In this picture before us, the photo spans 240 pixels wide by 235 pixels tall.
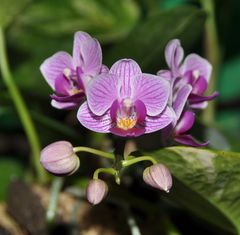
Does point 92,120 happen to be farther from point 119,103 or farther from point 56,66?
point 56,66

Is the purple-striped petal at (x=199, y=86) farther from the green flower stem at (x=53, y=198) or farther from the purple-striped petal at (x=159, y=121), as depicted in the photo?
the green flower stem at (x=53, y=198)

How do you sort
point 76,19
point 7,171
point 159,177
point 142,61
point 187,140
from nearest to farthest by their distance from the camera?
1. point 159,177
2. point 187,140
3. point 142,61
4. point 7,171
5. point 76,19

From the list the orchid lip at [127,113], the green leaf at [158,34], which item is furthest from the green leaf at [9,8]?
the orchid lip at [127,113]

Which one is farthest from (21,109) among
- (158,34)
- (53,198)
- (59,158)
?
(59,158)

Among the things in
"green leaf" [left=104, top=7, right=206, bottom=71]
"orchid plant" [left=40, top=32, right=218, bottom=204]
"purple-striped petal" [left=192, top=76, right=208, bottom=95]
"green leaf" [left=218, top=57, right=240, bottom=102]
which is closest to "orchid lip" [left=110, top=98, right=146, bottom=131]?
"orchid plant" [left=40, top=32, right=218, bottom=204]

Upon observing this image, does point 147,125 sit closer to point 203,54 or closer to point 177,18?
point 177,18

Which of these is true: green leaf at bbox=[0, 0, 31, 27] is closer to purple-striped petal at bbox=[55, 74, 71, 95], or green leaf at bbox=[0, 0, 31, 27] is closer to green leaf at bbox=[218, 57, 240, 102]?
purple-striped petal at bbox=[55, 74, 71, 95]
